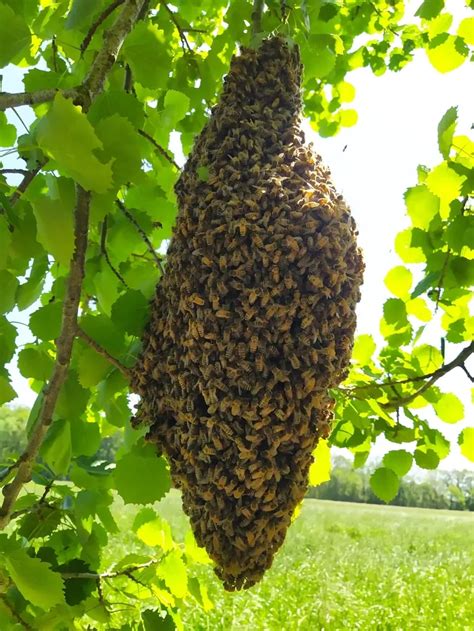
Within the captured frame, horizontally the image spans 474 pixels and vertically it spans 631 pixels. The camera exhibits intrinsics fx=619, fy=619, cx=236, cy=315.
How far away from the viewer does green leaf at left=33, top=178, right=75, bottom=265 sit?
20.6 inches

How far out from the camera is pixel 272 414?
720mm

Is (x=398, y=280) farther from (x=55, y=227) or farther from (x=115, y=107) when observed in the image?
(x=55, y=227)

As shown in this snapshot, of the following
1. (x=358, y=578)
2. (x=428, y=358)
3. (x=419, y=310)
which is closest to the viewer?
(x=419, y=310)

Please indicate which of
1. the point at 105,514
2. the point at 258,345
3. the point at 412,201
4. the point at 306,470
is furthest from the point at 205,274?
the point at 105,514

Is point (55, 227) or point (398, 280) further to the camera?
point (398, 280)

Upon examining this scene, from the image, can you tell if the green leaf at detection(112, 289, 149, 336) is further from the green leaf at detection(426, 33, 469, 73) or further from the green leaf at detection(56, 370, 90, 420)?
the green leaf at detection(426, 33, 469, 73)

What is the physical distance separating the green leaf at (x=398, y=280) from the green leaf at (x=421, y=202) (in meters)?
0.22

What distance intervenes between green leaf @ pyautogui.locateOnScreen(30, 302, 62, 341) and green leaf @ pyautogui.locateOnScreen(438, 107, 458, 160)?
649 mm

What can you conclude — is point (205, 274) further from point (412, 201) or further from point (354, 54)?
point (354, 54)

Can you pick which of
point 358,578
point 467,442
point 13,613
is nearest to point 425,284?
point 467,442

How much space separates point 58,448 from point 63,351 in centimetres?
26

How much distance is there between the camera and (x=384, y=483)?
124 cm

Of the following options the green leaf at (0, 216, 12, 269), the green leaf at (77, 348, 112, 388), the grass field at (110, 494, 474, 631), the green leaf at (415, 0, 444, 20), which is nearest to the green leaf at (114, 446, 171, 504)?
the green leaf at (77, 348, 112, 388)

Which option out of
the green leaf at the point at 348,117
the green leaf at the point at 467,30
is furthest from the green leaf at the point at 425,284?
the green leaf at the point at 348,117
